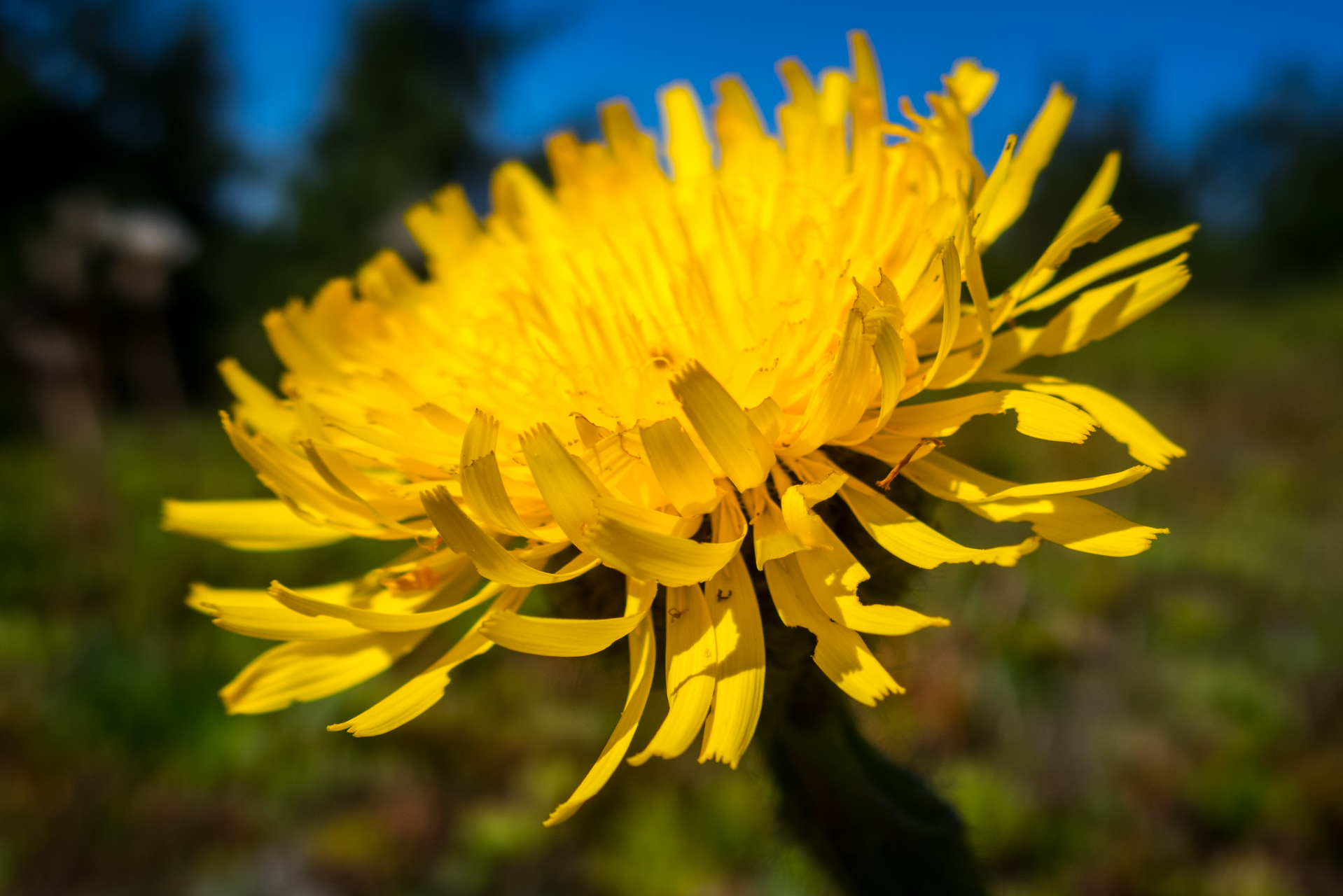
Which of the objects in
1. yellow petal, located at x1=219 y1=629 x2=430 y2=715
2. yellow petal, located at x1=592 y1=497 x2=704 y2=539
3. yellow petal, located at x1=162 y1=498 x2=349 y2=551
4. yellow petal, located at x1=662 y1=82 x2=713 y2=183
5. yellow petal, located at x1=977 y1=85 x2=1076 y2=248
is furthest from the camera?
yellow petal, located at x1=662 y1=82 x2=713 y2=183

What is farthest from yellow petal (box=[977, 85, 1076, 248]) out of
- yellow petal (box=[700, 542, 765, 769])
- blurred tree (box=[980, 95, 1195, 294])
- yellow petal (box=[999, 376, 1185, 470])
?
blurred tree (box=[980, 95, 1195, 294])

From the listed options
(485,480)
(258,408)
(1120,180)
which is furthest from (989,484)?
(1120,180)

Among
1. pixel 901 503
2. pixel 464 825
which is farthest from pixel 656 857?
pixel 901 503

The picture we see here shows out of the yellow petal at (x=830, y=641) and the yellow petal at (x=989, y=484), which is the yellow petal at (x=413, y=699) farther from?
the yellow petal at (x=989, y=484)

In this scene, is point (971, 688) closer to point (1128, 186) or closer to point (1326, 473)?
point (1326, 473)

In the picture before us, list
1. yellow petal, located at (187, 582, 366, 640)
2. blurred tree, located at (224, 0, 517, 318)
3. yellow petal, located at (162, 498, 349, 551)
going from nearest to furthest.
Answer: yellow petal, located at (187, 582, 366, 640)
yellow petal, located at (162, 498, 349, 551)
blurred tree, located at (224, 0, 517, 318)

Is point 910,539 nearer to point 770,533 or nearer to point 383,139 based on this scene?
point 770,533

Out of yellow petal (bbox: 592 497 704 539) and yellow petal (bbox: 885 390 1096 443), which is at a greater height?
yellow petal (bbox: 592 497 704 539)

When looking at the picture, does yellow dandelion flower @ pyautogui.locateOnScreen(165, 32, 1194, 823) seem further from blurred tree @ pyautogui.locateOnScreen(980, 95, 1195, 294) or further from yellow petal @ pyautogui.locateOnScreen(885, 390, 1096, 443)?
blurred tree @ pyautogui.locateOnScreen(980, 95, 1195, 294)
